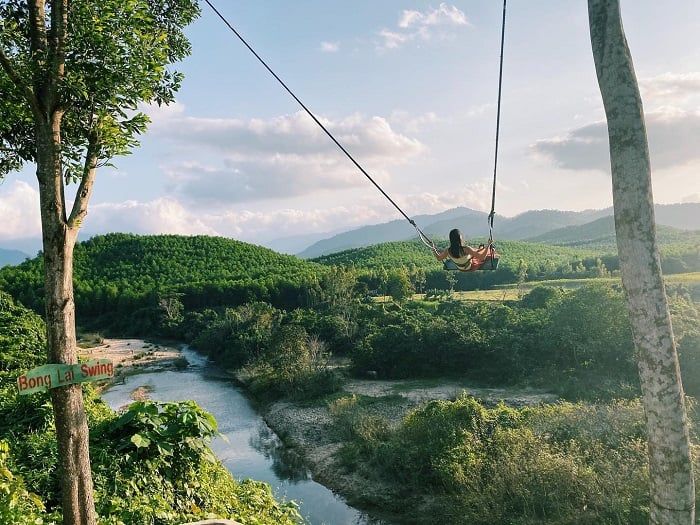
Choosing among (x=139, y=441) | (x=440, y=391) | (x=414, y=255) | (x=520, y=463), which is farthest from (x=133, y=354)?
(x=414, y=255)

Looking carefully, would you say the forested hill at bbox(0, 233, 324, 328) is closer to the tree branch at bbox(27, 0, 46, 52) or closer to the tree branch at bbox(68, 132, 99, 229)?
the tree branch at bbox(68, 132, 99, 229)

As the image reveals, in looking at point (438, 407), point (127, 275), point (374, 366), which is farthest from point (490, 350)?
point (127, 275)

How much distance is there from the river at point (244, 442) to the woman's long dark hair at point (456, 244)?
14.0 ft

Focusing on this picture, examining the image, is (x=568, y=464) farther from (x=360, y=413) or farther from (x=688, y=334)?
(x=688, y=334)

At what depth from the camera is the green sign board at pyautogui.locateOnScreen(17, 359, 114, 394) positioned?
324 cm

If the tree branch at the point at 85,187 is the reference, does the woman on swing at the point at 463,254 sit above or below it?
below

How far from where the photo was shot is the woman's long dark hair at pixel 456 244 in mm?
6488

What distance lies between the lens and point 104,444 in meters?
5.23

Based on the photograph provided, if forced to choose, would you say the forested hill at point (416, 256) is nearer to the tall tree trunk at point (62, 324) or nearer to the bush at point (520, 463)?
the bush at point (520, 463)

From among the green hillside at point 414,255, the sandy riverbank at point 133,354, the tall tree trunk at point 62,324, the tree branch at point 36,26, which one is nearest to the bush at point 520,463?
the tall tree trunk at point 62,324

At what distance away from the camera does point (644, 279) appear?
2.94 meters

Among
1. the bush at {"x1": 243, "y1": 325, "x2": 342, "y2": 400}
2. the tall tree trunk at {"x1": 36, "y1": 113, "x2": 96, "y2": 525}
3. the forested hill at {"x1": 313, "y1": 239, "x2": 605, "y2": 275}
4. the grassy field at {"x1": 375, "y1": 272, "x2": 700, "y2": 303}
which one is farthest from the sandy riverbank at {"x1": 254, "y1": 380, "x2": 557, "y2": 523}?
the forested hill at {"x1": 313, "y1": 239, "x2": 605, "y2": 275}

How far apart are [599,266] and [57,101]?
5856cm

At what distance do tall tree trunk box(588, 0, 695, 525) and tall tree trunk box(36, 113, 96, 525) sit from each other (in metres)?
3.73
